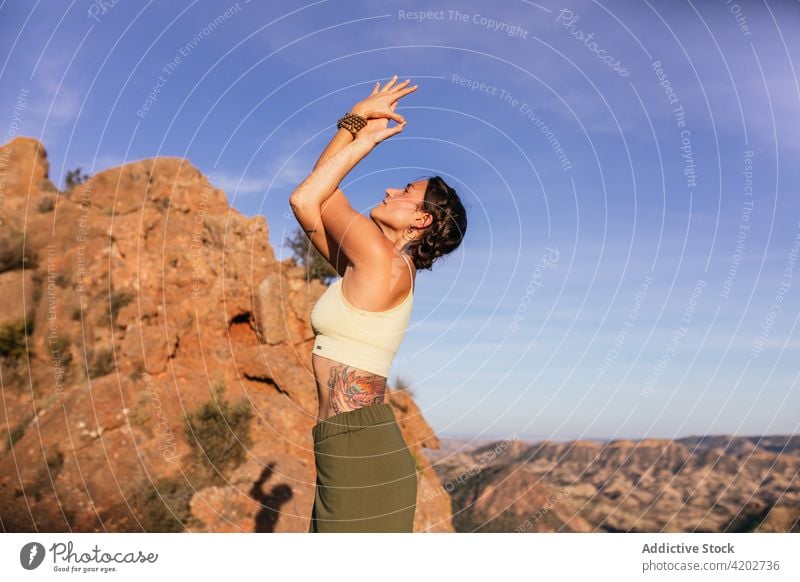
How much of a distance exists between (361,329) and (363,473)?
36.2 inches

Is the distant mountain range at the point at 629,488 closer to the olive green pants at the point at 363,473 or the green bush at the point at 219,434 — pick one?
the green bush at the point at 219,434

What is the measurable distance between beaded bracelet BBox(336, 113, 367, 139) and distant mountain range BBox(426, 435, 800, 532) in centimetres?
1985

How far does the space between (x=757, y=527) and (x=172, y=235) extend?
20.1 metres

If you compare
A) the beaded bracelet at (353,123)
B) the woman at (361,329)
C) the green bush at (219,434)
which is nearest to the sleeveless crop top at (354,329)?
the woman at (361,329)

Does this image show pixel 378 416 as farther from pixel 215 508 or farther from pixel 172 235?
pixel 172 235

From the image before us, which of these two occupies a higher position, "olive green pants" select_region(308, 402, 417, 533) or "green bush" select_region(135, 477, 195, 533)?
"olive green pants" select_region(308, 402, 417, 533)

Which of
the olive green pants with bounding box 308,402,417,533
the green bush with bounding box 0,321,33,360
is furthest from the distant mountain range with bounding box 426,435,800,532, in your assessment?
the olive green pants with bounding box 308,402,417,533

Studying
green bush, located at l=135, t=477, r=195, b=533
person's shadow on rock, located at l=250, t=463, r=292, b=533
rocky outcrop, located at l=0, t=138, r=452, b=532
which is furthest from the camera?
green bush, located at l=135, t=477, r=195, b=533

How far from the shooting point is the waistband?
15.8 feet

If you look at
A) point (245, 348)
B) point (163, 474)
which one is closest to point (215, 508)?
point (163, 474)

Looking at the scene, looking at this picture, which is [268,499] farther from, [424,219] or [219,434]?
[424,219]

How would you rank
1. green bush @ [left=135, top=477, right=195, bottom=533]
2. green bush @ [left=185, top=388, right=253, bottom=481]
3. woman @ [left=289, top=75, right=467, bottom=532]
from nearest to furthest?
woman @ [left=289, top=75, right=467, bottom=532], green bush @ [left=135, top=477, right=195, bottom=533], green bush @ [left=185, top=388, right=253, bottom=481]

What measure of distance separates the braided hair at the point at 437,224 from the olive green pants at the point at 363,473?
111cm

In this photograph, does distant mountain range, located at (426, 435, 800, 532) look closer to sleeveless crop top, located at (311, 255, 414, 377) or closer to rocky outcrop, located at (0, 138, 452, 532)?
rocky outcrop, located at (0, 138, 452, 532)
